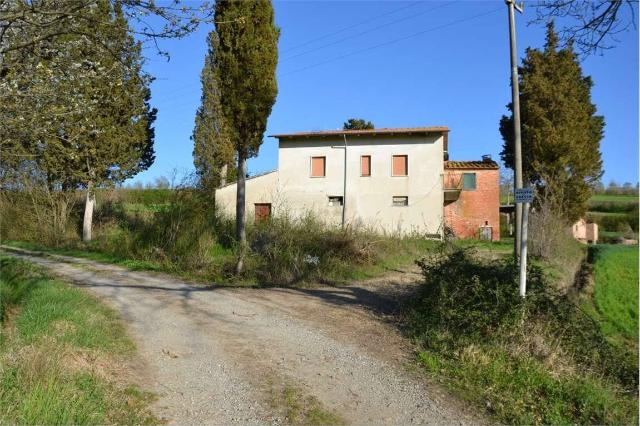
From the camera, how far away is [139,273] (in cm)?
1414

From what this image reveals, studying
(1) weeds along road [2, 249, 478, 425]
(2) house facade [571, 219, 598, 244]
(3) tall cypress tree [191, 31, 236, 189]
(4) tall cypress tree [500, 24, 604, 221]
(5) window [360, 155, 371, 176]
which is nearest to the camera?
(1) weeds along road [2, 249, 478, 425]

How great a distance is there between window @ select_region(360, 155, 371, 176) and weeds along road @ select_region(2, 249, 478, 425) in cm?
2425

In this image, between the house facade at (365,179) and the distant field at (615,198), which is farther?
the distant field at (615,198)

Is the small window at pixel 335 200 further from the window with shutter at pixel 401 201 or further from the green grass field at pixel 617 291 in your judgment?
the green grass field at pixel 617 291

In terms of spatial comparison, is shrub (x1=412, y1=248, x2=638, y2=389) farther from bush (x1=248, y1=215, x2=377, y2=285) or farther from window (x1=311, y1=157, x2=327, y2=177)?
window (x1=311, y1=157, x2=327, y2=177)

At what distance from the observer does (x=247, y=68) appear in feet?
40.7

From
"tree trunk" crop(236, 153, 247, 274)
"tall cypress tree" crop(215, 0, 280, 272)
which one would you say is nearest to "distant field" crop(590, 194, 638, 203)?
"tree trunk" crop(236, 153, 247, 274)

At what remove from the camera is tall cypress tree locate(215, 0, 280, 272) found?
1232 cm

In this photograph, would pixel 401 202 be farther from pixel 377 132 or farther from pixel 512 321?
pixel 512 321

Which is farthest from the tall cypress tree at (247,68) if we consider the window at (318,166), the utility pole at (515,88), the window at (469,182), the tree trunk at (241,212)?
the window at (469,182)

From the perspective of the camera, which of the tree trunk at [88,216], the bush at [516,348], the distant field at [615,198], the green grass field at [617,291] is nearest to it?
the bush at [516,348]

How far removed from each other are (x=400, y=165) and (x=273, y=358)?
28.9 metres

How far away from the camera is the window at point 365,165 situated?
34.8 m

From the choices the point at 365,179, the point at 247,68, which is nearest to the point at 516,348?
the point at 247,68
